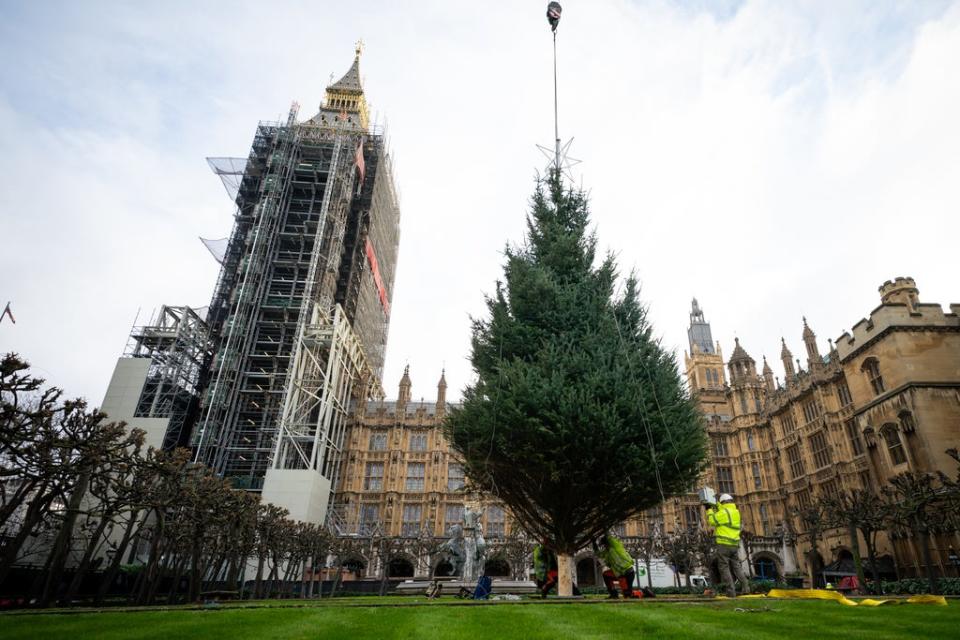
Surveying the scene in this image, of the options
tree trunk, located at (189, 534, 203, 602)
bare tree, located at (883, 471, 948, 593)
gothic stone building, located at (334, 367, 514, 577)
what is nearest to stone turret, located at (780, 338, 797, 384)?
bare tree, located at (883, 471, 948, 593)

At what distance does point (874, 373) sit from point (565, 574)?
77.7ft

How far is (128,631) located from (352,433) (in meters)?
39.0

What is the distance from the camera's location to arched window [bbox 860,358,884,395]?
26734 mm

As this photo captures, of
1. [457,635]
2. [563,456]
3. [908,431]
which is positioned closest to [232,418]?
[563,456]

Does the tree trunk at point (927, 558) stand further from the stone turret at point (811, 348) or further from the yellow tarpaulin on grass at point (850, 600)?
the stone turret at point (811, 348)

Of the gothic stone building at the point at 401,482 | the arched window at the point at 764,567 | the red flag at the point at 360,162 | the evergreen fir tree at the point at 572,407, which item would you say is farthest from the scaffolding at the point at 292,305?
the arched window at the point at 764,567

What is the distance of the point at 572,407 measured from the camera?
11.8 meters

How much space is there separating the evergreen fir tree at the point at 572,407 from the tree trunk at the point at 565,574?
5.7 inches

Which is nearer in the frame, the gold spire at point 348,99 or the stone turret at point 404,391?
the stone turret at point 404,391

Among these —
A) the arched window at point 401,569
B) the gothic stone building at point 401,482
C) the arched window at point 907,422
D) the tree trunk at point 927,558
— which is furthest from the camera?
the arched window at point 401,569

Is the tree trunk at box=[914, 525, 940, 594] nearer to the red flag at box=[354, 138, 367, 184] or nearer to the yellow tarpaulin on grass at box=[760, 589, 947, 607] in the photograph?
the yellow tarpaulin on grass at box=[760, 589, 947, 607]

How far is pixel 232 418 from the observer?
3919 centimetres

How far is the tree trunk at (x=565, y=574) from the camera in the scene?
12.5 meters

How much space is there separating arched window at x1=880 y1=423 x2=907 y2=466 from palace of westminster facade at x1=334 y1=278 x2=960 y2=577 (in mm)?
56
